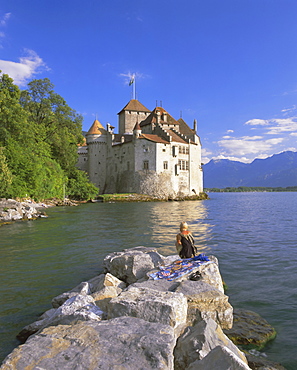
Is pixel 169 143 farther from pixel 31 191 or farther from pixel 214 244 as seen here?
pixel 214 244

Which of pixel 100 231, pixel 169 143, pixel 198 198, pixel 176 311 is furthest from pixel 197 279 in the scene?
pixel 198 198

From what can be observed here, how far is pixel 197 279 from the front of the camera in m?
6.64

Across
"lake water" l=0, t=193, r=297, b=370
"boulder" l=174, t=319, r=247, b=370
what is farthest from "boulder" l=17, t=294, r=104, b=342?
"boulder" l=174, t=319, r=247, b=370

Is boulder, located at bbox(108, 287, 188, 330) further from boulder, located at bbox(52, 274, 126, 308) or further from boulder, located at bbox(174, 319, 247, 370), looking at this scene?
boulder, located at bbox(52, 274, 126, 308)

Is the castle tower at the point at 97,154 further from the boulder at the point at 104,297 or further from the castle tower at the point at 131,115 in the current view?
the boulder at the point at 104,297

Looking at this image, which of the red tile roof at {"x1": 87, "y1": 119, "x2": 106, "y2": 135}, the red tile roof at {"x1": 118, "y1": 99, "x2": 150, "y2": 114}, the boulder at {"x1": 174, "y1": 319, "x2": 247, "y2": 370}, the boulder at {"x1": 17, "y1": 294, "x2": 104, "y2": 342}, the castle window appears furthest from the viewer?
the red tile roof at {"x1": 118, "y1": 99, "x2": 150, "y2": 114}

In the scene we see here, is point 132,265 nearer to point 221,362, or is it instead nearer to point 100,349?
point 100,349

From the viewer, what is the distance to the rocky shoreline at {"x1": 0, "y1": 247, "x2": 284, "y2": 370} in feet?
10.7

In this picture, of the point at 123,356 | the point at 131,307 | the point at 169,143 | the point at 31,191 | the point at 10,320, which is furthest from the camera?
the point at 169,143

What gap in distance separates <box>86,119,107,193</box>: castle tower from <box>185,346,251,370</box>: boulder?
64.2 metres

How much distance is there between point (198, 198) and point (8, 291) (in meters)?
59.1

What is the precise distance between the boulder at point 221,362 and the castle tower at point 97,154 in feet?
210

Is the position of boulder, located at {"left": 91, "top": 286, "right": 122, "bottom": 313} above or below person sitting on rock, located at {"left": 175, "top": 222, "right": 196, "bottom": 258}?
below

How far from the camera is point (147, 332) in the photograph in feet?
12.4
